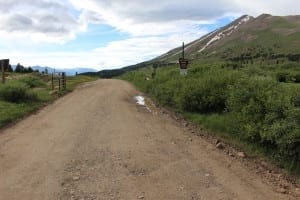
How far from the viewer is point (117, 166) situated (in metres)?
9.10

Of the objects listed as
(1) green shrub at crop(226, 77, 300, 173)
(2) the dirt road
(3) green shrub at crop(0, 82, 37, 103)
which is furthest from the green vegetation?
(3) green shrub at crop(0, 82, 37, 103)

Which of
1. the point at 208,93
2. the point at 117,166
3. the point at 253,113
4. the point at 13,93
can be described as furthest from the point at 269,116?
the point at 13,93

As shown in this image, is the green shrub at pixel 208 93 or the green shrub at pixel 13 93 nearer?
the green shrub at pixel 208 93

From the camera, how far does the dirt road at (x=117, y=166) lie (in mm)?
7492

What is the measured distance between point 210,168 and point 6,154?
4665 millimetres

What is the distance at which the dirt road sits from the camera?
7.49m

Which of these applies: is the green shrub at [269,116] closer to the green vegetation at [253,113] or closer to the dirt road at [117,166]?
the green vegetation at [253,113]

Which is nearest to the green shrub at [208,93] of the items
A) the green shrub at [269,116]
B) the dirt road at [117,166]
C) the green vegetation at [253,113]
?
the green vegetation at [253,113]

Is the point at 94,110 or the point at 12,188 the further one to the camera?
the point at 94,110

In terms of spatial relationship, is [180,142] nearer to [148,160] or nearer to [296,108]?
[148,160]

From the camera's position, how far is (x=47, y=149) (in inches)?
424

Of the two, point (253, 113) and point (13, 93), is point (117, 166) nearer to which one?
point (253, 113)

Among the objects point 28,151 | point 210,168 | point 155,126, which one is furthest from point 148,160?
point 155,126

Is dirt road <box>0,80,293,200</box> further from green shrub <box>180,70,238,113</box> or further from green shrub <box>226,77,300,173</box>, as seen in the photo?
green shrub <box>180,70,238,113</box>
